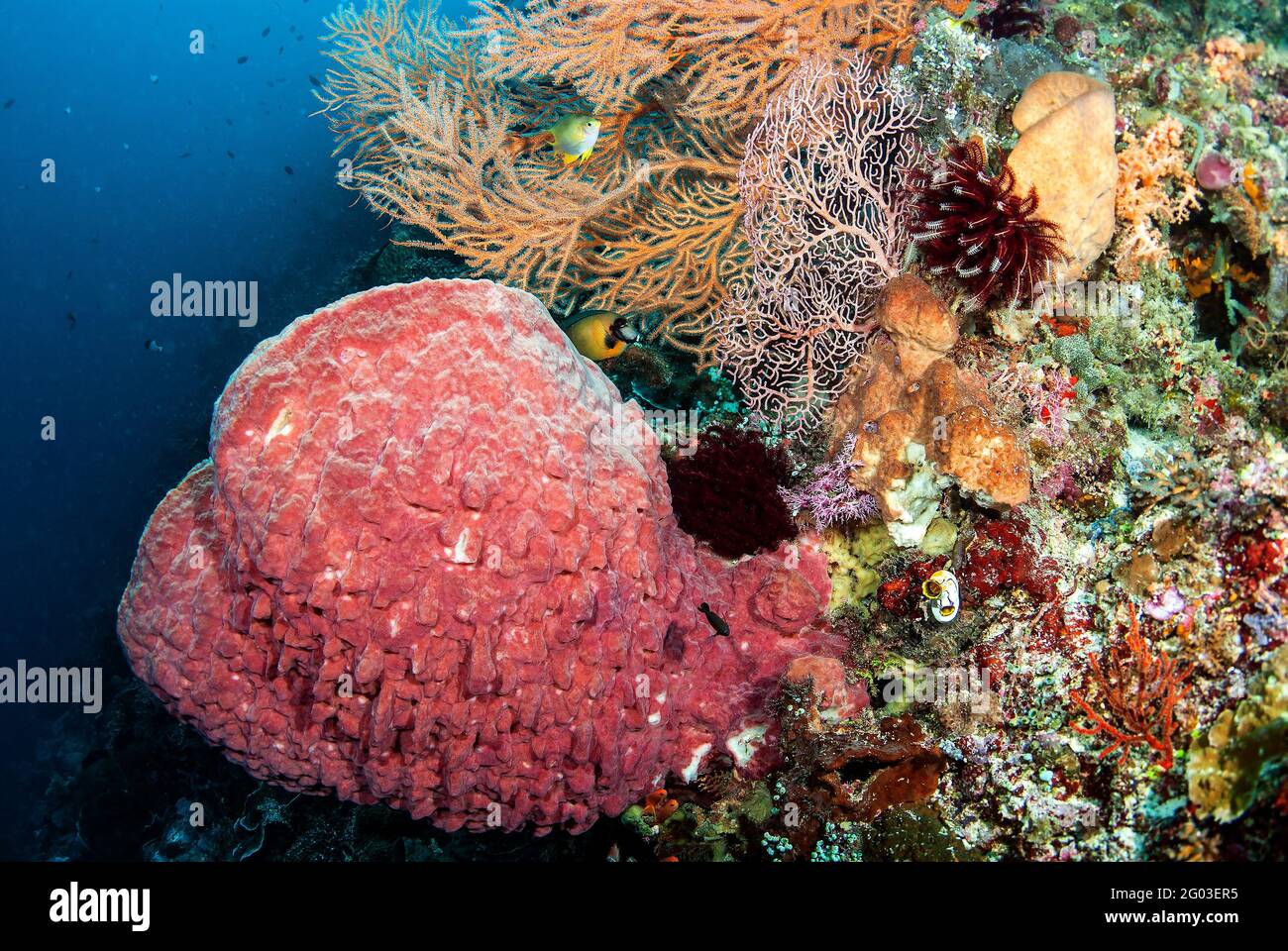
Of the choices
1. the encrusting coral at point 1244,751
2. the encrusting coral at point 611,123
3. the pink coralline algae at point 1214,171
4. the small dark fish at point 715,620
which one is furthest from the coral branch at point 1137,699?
the encrusting coral at point 611,123

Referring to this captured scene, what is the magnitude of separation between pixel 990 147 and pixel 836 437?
2.16 m

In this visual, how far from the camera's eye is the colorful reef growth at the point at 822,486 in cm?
316

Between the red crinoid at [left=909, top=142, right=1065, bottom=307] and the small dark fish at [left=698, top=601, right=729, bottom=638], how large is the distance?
2638 mm

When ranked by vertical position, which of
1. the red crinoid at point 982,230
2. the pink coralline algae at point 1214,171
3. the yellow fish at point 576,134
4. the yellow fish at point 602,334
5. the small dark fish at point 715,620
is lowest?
the small dark fish at point 715,620

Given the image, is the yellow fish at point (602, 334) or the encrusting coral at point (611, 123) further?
the yellow fish at point (602, 334)

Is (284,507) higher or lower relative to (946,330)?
lower

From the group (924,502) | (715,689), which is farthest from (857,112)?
(715,689)

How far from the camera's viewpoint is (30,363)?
28.3 metres

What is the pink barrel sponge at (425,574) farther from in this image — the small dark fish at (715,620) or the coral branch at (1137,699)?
the coral branch at (1137,699)

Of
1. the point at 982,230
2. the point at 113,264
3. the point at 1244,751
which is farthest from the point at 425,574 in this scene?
the point at 113,264

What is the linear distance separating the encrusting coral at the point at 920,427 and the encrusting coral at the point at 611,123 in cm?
134

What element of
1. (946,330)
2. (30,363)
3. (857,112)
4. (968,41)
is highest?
(30,363)

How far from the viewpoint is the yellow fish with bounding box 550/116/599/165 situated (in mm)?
4602
